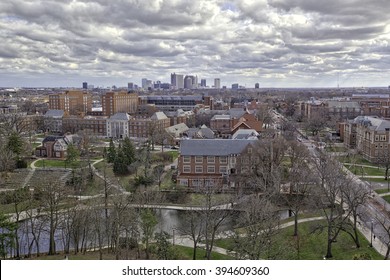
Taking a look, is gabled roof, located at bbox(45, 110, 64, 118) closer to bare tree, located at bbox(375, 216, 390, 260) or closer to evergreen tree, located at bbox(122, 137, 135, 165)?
evergreen tree, located at bbox(122, 137, 135, 165)

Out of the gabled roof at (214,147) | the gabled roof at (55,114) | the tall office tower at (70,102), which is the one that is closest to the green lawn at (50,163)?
the gabled roof at (214,147)

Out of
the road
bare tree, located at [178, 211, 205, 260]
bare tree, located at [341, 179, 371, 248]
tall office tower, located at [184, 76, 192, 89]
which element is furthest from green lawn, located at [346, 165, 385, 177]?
tall office tower, located at [184, 76, 192, 89]

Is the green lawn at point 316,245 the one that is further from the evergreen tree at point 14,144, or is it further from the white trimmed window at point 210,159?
the evergreen tree at point 14,144

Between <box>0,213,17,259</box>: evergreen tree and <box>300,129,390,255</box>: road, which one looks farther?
<box>300,129,390,255</box>: road
